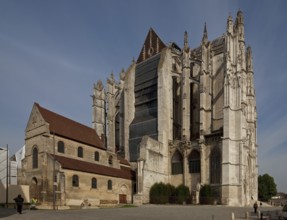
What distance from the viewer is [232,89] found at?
141 feet

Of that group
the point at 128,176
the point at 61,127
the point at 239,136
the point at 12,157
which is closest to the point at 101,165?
the point at 128,176

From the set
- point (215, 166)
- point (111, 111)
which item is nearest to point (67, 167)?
point (215, 166)

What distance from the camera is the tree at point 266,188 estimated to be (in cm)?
7275

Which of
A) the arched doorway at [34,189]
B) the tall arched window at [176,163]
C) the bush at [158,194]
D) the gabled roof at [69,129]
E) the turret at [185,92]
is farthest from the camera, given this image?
the turret at [185,92]

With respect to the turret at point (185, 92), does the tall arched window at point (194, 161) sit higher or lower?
lower

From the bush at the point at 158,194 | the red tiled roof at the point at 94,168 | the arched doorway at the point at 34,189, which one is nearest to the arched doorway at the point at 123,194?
the red tiled roof at the point at 94,168

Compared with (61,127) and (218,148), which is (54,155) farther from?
(218,148)

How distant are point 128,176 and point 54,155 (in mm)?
12978

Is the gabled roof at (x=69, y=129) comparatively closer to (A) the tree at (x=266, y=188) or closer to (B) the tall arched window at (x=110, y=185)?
(B) the tall arched window at (x=110, y=185)

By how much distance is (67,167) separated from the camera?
108ft

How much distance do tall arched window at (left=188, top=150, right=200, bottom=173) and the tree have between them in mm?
35495

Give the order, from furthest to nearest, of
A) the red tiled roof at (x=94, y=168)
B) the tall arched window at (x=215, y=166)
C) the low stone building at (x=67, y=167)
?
1. the tall arched window at (x=215, y=166)
2. the red tiled roof at (x=94, y=168)
3. the low stone building at (x=67, y=167)

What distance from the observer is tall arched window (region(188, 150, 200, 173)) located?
44562mm

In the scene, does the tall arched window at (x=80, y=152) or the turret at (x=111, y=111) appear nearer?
the tall arched window at (x=80, y=152)
